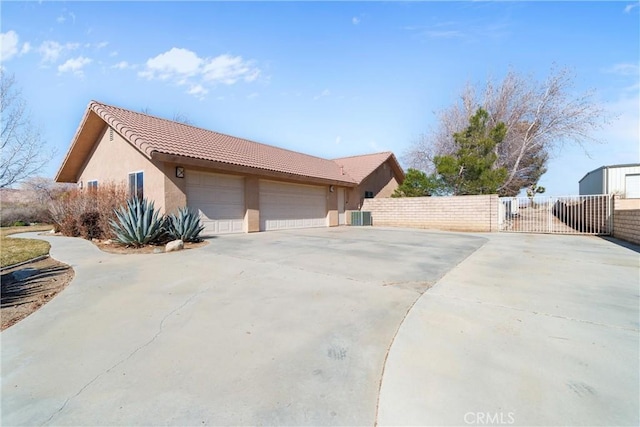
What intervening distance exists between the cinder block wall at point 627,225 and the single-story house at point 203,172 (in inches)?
514

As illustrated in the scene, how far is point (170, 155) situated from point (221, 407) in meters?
9.58

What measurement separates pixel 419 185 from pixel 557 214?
25.5 feet

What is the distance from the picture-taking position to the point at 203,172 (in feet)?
37.9

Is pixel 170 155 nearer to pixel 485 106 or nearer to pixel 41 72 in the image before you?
pixel 41 72

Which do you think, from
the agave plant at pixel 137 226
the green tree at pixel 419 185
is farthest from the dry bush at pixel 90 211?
the green tree at pixel 419 185

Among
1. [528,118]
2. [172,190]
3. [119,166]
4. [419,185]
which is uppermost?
[528,118]

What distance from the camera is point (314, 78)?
13117 millimetres

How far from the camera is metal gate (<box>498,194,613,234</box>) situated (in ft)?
43.2

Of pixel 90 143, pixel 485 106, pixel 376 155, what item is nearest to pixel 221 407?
pixel 90 143

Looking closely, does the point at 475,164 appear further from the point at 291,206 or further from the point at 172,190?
the point at 172,190

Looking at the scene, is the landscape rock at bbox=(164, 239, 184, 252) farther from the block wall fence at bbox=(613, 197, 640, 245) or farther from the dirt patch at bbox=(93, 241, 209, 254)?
the block wall fence at bbox=(613, 197, 640, 245)

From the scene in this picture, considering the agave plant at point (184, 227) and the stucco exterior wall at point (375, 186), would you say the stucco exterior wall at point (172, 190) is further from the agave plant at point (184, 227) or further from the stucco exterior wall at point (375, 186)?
the stucco exterior wall at point (375, 186)

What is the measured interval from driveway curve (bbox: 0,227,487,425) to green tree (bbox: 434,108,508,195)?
48.2 ft

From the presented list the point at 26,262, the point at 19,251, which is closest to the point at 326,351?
the point at 26,262
